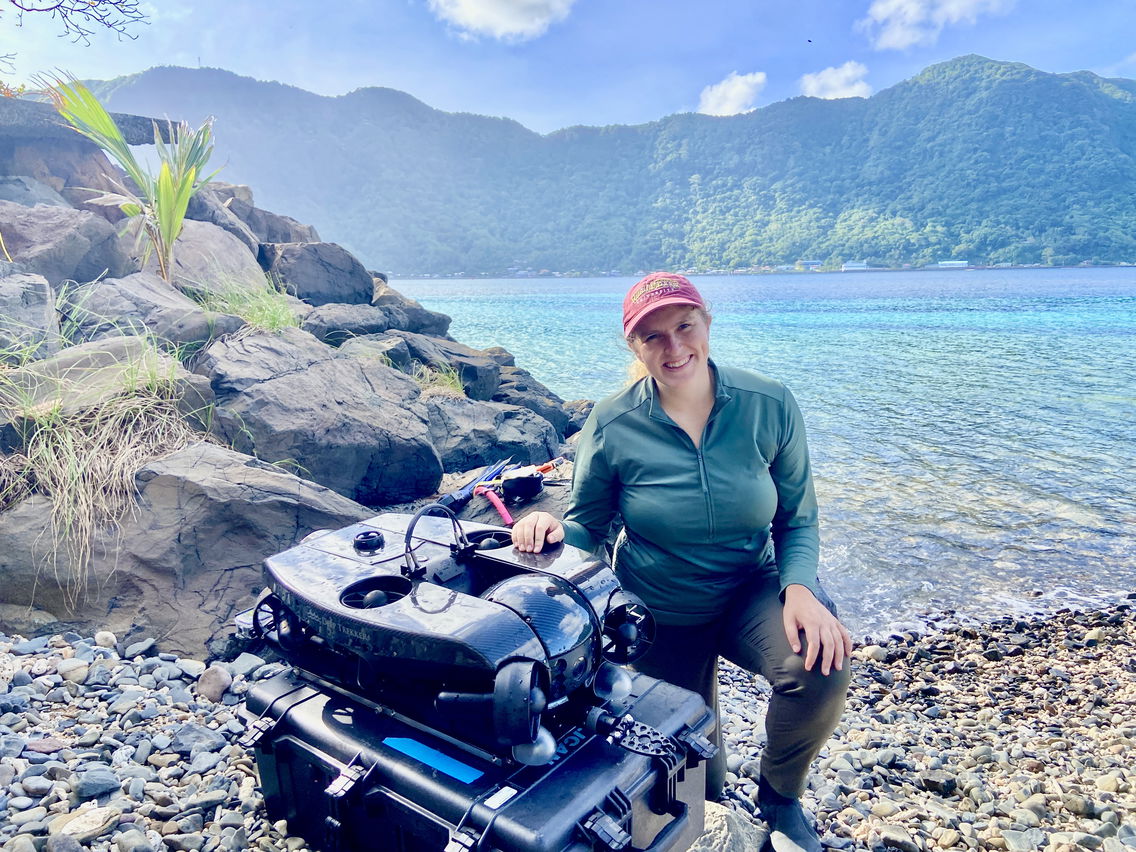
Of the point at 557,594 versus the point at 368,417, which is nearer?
the point at 557,594

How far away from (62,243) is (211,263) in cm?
151

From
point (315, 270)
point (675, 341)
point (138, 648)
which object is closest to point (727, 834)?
point (675, 341)

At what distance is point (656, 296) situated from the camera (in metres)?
2.30

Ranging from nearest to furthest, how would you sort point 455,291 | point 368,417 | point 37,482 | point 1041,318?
point 37,482, point 368,417, point 1041,318, point 455,291

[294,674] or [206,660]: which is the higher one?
[294,674]

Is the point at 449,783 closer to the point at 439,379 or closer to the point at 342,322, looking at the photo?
the point at 439,379

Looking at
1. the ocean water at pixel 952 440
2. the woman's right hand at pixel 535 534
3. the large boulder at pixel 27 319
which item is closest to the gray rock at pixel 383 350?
the large boulder at pixel 27 319

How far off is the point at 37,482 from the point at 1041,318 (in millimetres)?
36126

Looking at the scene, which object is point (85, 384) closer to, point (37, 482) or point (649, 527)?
point (37, 482)

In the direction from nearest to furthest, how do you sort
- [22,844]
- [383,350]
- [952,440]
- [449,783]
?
[449,783]
[22,844]
[383,350]
[952,440]

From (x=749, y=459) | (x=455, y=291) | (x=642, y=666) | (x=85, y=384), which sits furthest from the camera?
(x=455, y=291)

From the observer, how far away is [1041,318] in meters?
31.2

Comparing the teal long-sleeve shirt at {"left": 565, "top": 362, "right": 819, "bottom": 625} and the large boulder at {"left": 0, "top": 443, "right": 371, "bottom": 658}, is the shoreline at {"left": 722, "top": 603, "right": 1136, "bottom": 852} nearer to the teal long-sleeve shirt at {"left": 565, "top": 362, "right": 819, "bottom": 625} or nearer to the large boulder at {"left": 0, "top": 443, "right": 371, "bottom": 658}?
the teal long-sleeve shirt at {"left": 565, "top": 362, "right": 819, "bottom": 625}

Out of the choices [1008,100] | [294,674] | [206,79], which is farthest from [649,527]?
[206,79]
